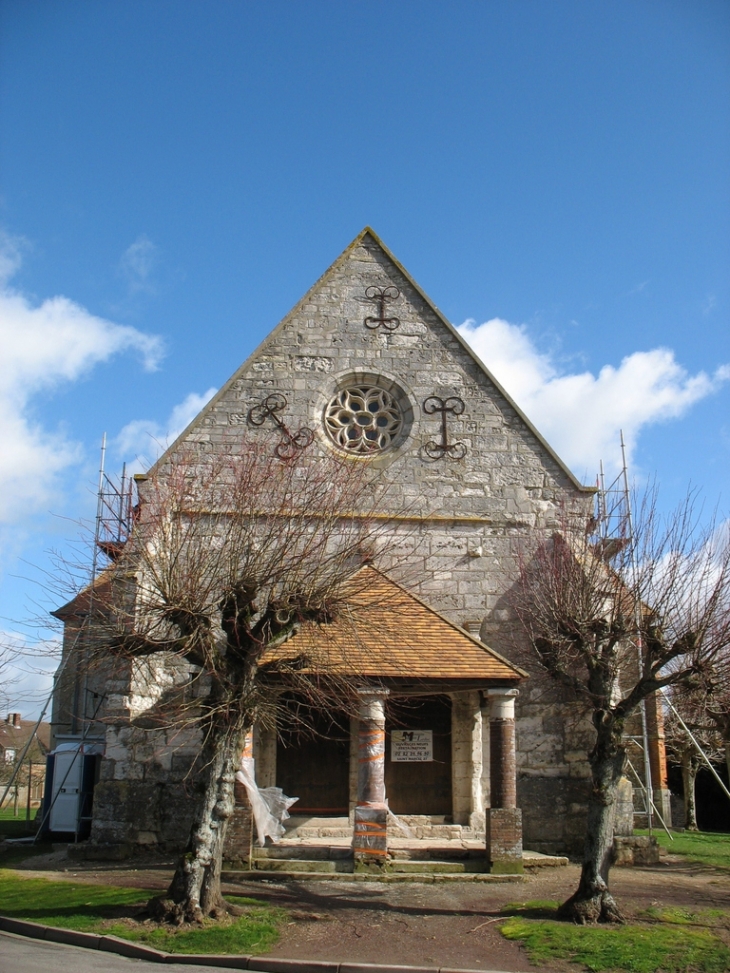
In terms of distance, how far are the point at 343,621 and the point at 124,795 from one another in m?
5.65

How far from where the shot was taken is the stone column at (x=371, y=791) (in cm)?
1136

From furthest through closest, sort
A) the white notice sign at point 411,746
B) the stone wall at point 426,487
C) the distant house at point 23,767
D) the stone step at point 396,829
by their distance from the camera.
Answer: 1. the distant house at point 23,767
2. the white notice sign at point 411,746
3. the stone wall at point 426,487
4. the stone step at point 396,829

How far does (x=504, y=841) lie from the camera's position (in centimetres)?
1162

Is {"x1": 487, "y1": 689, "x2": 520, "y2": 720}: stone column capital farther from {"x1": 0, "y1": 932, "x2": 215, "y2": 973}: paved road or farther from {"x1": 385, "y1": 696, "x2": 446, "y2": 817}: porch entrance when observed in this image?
{"x1": 0, "y1": 932, "x2": 215, "y2": 973}: paved road

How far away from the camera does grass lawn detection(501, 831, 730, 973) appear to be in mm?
7766

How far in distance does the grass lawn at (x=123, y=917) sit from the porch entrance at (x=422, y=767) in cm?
439

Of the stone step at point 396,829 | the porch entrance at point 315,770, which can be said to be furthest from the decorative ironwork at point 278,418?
the stone step at point 396,829

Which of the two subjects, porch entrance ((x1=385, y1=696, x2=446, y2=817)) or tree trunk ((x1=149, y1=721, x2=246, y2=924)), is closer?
tree trunk ((x1=149, y1=721, x2=246, y2=924))

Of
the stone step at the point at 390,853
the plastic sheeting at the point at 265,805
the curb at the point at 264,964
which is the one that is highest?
the plastic sheeting at the point at 265,805

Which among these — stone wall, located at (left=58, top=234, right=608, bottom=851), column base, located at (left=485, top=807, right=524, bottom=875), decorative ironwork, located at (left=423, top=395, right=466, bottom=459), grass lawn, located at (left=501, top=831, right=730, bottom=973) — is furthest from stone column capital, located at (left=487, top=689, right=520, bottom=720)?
decorative ironwork, located at (left=423, top=395, right=466, bottom=459)

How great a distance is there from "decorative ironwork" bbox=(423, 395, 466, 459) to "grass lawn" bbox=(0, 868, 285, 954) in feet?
27.1

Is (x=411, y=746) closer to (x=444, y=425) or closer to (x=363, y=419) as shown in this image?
(x=444, y=425)

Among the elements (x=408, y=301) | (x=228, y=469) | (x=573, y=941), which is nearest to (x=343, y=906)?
(x=573, y=941)

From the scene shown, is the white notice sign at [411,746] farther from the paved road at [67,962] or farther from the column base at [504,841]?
the paved road at [67,962]
